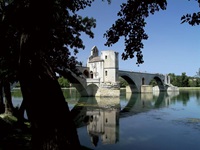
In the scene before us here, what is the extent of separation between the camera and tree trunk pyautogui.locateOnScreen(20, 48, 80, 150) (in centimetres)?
346

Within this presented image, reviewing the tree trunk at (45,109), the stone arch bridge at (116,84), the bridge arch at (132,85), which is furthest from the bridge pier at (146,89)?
the tree trunk at (45,109)

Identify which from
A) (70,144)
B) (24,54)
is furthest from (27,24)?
(70,144)

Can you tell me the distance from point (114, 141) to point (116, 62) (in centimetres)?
4389

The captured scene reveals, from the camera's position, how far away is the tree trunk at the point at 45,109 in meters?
3.46

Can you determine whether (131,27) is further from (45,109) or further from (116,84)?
(116,84)

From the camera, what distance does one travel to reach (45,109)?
3.51 meters

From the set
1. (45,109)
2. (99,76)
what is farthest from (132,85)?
(45,109)

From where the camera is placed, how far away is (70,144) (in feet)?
11.4

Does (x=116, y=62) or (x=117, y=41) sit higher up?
(x=116, y=62)

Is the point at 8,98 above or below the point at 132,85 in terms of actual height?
below

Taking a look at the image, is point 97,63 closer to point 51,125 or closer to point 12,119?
point 12,119

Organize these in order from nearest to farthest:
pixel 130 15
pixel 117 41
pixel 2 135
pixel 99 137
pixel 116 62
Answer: pixel 130 15
pixel 117 41
pixel 2 135
pixel 99 137
pixel 116 62

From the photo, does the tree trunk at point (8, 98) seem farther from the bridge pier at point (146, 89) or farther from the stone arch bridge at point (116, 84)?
the bridge pier at point (146, 89)

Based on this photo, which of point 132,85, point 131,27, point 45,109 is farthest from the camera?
point 132,85
